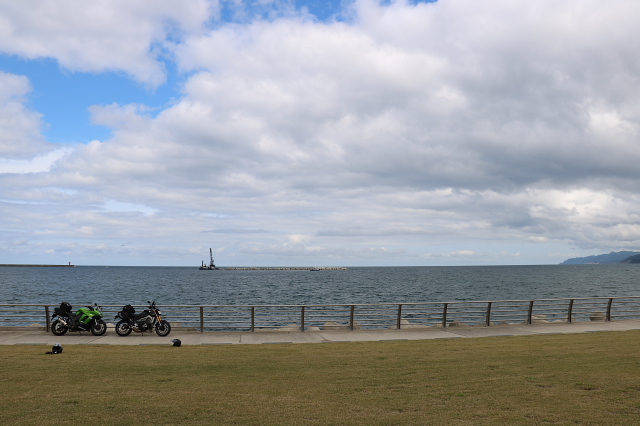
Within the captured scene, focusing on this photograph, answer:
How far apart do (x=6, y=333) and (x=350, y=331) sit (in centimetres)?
1335

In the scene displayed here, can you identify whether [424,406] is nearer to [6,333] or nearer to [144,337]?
[144,337]

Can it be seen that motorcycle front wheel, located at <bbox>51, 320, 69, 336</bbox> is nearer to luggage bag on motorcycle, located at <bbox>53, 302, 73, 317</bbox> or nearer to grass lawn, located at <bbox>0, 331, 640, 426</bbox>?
luggage bag on motorcycle, located at <bbox>53, 302, 73, 317</bbox>

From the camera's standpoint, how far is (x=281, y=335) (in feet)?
60.2

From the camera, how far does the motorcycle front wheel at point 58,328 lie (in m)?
17.9

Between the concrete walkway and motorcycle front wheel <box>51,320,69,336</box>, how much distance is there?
250 mm

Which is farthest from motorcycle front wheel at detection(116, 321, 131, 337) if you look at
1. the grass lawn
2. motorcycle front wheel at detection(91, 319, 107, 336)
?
the grass lawn

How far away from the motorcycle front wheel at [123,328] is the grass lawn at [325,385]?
3605mm

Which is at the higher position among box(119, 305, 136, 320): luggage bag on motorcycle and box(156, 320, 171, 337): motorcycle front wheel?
box(119, 305, 136, 320): luggage bag on motorcycle

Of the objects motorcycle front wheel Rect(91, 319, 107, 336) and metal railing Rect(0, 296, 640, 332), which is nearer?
motorcycle front wheel Rect(91, 319, 107, 336)

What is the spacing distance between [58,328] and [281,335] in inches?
331

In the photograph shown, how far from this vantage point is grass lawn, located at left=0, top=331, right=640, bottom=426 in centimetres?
708

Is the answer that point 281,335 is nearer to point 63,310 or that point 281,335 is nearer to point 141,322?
point 141,322

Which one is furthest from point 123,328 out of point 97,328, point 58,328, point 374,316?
point 374,316

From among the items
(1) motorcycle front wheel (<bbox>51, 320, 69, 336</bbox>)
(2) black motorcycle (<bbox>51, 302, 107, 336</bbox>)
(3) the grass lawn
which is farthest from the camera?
(2) black motorcycle (<bbox>51, 302, 107, 336</bbox>)
